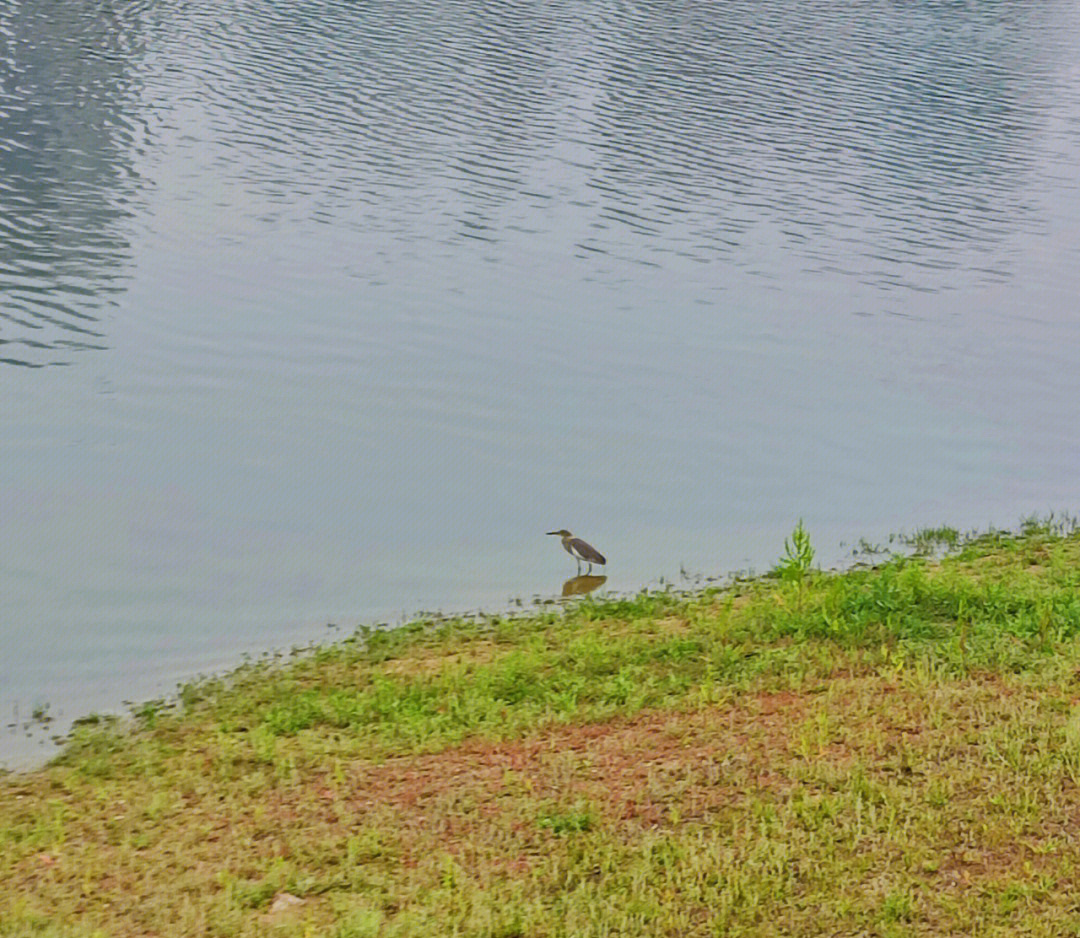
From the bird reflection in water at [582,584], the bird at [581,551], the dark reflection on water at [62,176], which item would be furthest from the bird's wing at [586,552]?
the dark reflection on water at [62,176]

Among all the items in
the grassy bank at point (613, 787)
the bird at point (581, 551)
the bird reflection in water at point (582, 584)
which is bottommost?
the bird reflection in water at point (582, 584)

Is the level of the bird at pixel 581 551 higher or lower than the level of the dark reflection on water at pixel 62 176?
higher

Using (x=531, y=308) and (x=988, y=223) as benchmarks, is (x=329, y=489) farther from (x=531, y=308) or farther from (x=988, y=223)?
(x=988, y=223)

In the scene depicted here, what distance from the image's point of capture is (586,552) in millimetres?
12219

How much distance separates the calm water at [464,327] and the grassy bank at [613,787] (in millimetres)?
1639

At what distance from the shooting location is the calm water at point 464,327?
12750 millimetres

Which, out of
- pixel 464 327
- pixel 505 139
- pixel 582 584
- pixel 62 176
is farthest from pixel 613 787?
pixel 505 139

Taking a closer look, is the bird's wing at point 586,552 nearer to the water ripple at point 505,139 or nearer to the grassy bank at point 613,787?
the grassy bank at point 613,787

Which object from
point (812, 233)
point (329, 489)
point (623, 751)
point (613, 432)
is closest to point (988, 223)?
point (812, 233)

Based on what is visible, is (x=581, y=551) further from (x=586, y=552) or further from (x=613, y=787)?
(x=613, y=787)

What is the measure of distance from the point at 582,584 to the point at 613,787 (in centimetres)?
478

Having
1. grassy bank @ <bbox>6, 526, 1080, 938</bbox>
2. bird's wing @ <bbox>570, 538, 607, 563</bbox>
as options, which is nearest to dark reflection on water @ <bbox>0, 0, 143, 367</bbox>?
bird's wing @ <bbox>570, 538, 607, 563</bbox>

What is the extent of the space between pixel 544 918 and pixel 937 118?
99.0 feet

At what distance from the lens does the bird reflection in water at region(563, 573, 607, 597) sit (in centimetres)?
1206
